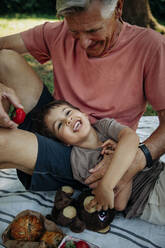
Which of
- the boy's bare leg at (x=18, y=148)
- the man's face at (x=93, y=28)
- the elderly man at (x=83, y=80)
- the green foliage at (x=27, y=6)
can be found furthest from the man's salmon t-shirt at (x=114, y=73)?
the green foliage at (x=27, y=6)

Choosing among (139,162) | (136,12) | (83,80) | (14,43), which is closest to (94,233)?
(139,162)

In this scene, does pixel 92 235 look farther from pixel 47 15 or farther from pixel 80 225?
pixel 47 15

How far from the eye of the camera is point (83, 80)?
6.86ft

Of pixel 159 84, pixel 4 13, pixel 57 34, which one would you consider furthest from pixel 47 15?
pixel 159 84

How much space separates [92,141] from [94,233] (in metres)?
0.58

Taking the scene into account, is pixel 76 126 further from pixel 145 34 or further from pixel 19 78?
pixel 145 34

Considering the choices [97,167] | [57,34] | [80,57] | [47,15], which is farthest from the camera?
[47,15]

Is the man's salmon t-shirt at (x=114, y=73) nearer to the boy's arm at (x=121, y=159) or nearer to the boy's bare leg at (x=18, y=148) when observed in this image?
the boy's arm at (x=121, y=159)

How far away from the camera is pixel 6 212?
193 centimetres

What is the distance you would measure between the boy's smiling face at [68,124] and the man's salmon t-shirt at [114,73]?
0.22 m

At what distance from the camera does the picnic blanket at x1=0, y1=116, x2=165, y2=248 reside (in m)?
1.72

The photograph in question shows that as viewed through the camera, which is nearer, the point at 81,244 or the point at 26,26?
the point at 81,244

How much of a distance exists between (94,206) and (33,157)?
18.9 inches

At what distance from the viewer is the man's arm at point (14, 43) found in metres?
2.36
